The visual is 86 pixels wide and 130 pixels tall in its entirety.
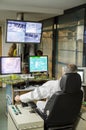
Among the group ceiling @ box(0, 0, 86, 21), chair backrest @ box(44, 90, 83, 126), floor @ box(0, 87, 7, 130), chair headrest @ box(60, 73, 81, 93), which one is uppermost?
ceiling @ box(0, 0, 86, 21)

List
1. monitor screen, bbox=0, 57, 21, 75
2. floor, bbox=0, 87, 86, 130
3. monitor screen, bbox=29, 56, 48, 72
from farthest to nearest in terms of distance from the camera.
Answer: monitor screen, bbox=29, 56, 48, 72
monitor screen, bbox=0, 57, 21, 75
floor, bbox=0, 87, 86, 130

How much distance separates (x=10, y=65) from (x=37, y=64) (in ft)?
1.82

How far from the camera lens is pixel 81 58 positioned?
480cm

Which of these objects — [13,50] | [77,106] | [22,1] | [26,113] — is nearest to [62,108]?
[77,106]

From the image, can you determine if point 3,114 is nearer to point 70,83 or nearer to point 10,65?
point 10,65

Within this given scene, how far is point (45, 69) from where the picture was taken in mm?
→ 4445

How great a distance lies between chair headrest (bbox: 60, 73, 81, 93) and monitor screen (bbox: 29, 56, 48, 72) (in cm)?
191

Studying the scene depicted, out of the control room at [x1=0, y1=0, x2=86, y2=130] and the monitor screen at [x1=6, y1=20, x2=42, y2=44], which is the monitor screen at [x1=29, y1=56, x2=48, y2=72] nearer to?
the control room at [x1=0, y1=0, x2=86, y2=130]

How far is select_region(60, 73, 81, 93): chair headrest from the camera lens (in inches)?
93.4

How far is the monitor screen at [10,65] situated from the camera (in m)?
4.05

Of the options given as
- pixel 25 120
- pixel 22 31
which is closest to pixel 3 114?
pixel 22 31

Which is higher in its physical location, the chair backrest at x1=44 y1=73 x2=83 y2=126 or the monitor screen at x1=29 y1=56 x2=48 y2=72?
the monitor screen at x1=29 y1=56 x2=48 y2=72

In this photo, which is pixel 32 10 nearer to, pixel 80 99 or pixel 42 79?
pixel 42 79

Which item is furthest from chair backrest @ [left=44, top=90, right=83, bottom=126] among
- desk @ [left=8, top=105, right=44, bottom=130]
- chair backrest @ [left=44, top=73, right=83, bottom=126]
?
desk @ [left=8, top=105, right=44, bottom=130]
